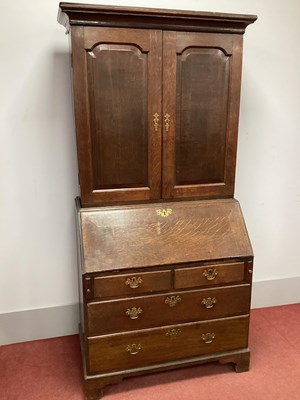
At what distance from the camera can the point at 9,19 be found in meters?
1.86

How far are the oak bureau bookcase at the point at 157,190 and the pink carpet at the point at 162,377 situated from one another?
0.11 meters

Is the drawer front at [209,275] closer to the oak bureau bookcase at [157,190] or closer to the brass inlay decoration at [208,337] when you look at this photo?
the oak bureau bookcase at [157,190]

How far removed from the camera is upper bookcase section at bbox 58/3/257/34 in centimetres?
150

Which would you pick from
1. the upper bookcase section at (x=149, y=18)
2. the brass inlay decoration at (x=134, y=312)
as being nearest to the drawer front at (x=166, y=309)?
the brass inlay decoration at (x=134, y=312)

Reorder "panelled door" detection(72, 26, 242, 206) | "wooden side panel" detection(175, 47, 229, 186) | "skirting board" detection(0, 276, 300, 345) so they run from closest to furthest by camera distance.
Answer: "panelled door" detection(72, 26, 242, 206), "wooden side panel" detection(175, 47, 229, 186), "skirting board" detection(0, 276, 300, 345)

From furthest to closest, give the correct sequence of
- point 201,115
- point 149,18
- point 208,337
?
point 208,337
point 201,115
point 149,18

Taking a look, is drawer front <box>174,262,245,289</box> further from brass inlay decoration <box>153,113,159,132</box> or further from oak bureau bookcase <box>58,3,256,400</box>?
brass inlay decoration <box>153,113,159,132</box>

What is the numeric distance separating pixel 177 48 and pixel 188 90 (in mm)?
200

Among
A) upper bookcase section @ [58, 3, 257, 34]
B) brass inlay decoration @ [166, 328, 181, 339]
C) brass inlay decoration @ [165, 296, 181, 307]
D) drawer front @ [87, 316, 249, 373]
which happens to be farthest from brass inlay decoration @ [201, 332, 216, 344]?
upper bookcase section @ [58, 3, 257, 34]

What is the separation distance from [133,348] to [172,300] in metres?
0.32

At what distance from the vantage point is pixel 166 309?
1.81 metres

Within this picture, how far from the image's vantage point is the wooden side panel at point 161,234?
1714 millimetres

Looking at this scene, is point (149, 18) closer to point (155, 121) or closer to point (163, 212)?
point (155, 121)

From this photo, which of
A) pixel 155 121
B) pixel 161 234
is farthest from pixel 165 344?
pixel 155 121
